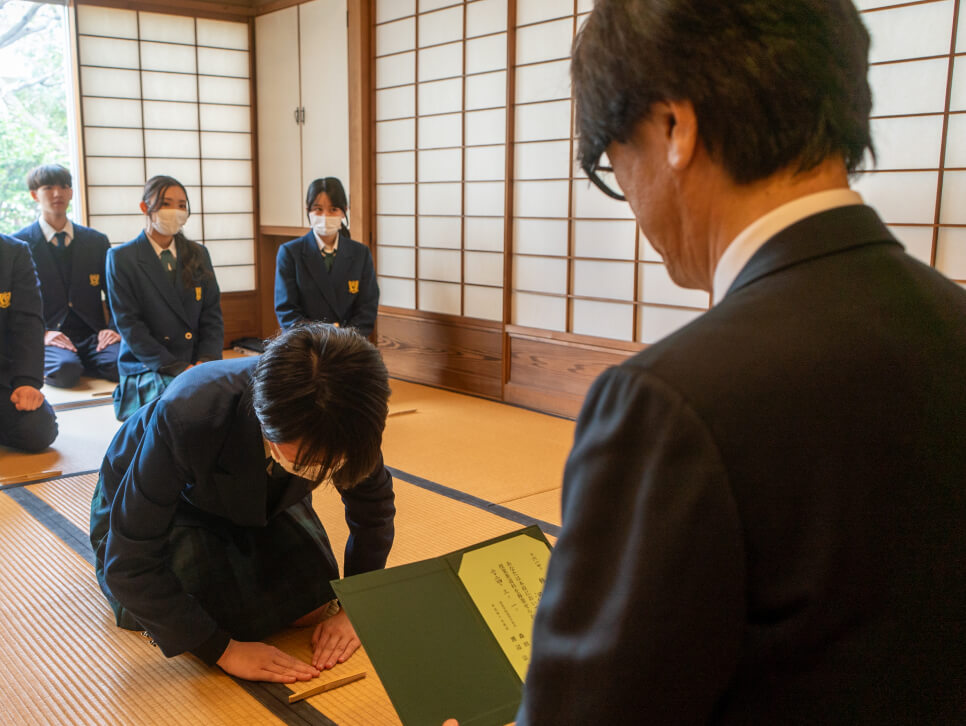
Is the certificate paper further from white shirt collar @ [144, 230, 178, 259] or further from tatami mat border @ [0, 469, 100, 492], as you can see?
white shirt collar @ [144, 230, 178, 259]

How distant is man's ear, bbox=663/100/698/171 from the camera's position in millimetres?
601

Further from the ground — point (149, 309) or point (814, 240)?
point (814, 240)

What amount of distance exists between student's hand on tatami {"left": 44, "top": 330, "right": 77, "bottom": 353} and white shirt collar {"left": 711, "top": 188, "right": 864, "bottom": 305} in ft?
16.3

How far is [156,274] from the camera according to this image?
146 inches

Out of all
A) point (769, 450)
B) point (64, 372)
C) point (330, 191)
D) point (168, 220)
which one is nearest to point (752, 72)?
point (769, 450)

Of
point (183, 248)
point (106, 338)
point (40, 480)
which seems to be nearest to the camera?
point (40, 480)

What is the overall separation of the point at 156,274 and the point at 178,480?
7.46 feet

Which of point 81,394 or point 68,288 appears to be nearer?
point 81,394

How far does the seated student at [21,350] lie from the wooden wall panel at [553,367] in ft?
7.32

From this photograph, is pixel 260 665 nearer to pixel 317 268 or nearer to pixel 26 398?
pixel 26 398

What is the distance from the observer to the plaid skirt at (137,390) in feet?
12.0

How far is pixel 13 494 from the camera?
10.0 feet

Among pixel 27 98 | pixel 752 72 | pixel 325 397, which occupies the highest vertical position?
pixel 27 98

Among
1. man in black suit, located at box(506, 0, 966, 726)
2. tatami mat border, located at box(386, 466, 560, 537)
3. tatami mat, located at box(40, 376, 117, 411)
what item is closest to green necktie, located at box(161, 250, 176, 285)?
tatami mat, located at box(40, 376, 117, 411)
